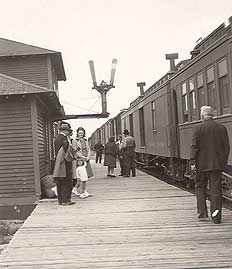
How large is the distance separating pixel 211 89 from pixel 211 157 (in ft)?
9.61

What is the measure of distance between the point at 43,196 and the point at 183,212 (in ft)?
19.2

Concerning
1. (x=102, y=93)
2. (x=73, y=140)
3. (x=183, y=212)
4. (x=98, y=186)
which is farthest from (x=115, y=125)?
(x=183, y=212)

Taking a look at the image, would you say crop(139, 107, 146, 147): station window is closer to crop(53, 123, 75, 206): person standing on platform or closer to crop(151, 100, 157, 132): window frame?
crop(151, 100, 157, 132): window frame

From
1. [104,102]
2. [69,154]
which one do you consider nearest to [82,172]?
[69,154]

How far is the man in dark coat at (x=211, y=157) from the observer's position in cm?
748

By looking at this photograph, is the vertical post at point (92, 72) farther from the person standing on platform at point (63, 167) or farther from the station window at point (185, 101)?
the person standing on platform at point (63, 167)

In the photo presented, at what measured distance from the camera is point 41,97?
48.3 ft

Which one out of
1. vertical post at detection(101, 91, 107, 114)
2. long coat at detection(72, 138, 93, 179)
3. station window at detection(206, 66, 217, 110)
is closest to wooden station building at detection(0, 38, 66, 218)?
long coat at detection(72, 138, 93, 179)

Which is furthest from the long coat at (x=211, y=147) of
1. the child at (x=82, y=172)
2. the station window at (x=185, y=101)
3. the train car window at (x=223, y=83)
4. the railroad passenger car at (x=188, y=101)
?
the station window at (x=185, y=101)

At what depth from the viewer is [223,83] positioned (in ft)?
30.3

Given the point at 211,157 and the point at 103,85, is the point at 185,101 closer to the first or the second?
the point at 211,157

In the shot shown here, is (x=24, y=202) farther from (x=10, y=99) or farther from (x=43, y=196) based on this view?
(x=10, y=99)

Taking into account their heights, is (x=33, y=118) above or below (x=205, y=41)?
below

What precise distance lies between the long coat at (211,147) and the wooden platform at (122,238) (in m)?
0.88
